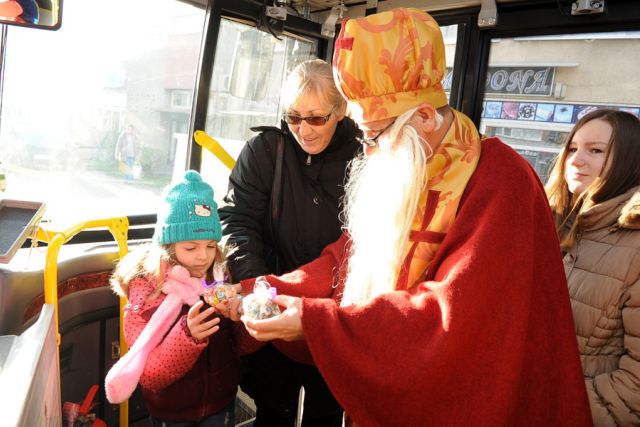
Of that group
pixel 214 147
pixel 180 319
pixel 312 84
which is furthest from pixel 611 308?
pixel 214 147

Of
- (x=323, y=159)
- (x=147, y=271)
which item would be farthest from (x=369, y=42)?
(x=147, y=271)

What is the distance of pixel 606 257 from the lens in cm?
175

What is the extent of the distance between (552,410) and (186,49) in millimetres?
2904

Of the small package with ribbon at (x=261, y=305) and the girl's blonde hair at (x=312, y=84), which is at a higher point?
the girl's blonde hair at (x=312, y=84)

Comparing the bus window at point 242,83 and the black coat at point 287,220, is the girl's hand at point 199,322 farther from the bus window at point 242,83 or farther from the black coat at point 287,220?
the bus window at point 242,83

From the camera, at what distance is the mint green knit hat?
1885 millimetres

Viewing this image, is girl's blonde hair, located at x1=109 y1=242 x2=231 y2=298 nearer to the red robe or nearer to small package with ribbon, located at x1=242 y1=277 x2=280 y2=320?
small package with ribbon, located at x1=242 y1=277 x2=280 y2=320

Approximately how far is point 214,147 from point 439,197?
198cm

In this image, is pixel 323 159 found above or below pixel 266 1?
below

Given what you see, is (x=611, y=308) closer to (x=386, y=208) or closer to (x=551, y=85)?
(x=386, y=208)

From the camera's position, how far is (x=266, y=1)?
125 inches

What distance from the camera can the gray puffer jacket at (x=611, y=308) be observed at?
5.38 feet

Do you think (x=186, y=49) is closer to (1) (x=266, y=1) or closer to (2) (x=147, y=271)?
(1) (x=266, y=1)

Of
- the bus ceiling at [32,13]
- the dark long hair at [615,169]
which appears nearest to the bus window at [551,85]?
the dark long hair at [615,169]
